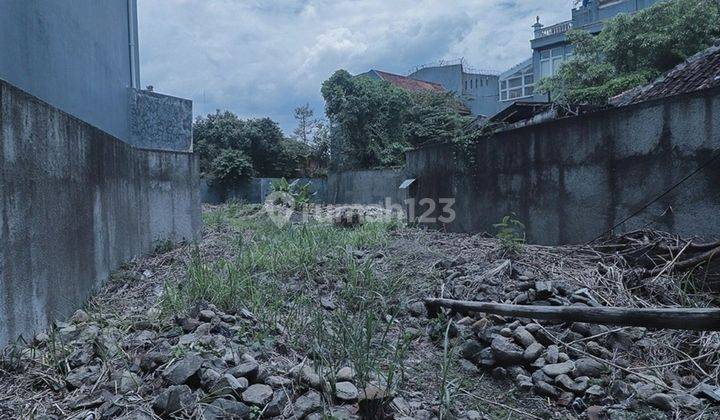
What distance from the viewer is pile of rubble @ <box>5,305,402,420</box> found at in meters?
1.99

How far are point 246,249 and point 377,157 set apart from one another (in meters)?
11.9

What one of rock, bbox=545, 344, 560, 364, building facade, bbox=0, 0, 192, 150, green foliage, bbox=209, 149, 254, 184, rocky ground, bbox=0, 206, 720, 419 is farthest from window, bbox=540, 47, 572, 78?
rock, bbox=545, 344, 560, 364

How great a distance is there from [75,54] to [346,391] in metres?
5.06

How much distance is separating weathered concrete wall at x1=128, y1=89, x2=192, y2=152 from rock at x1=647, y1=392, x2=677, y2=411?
7993 mm

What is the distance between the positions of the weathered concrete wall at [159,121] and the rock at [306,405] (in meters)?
7.09

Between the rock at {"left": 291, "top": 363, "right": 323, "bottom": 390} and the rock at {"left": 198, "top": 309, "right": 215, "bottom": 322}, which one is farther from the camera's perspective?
the rock at {"left": 198, "top": 309, "right": 215, "bottom": 322}

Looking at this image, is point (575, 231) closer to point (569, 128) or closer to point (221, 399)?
point (569, 128)

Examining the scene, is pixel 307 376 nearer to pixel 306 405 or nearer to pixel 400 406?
pixel 306 405

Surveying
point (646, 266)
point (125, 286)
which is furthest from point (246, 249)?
point (646, 266)

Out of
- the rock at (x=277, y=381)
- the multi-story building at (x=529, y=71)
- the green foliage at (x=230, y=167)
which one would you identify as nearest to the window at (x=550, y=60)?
the multi-story building at (x=529, y=71)

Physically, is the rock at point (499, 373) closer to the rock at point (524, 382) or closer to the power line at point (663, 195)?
the rock at point (524, 382)

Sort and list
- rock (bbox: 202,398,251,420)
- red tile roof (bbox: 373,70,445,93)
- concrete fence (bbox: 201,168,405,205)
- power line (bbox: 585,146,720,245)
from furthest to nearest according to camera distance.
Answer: red tile roof (bbox: 373,70,445,93) < concrete fence (bbox: 201,168,405,205) < power line (bbox: 585,146,720,245) < rock (bbox: 202,398,251,420)

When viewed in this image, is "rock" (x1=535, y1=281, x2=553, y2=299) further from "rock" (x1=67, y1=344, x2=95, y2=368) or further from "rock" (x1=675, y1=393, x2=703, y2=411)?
"rock" (x1=67, y1=344, x2=95, y2=368)

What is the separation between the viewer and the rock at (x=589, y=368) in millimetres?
2619
